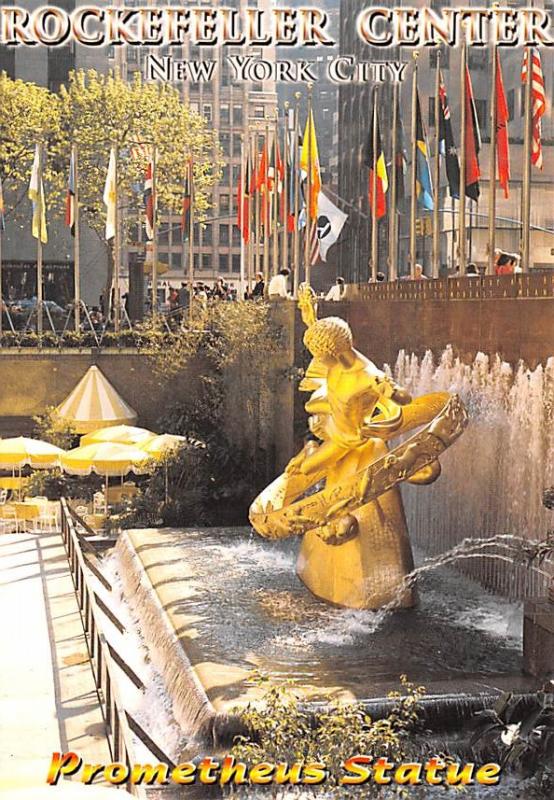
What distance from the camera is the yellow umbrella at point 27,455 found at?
24.1m

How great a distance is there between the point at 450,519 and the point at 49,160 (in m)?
29.7

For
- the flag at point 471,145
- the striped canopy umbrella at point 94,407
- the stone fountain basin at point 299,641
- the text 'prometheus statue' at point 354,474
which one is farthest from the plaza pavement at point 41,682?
the striped canopy umbrella at point 94,407

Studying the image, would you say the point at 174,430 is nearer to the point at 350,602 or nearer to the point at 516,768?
the point at 350,602

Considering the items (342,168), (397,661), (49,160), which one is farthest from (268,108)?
(397,661)

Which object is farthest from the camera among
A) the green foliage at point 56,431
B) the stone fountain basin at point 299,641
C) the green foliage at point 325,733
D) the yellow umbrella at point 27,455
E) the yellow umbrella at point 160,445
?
the green foliage at point 56,431

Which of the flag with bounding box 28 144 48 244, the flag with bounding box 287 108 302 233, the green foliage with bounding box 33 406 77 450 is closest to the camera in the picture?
the flag with bounding box 287 108 302 233

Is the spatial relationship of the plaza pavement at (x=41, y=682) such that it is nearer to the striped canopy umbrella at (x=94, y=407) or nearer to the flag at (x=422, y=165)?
the flag at (x=422, y=165)

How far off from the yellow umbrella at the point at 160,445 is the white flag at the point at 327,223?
6009 mm

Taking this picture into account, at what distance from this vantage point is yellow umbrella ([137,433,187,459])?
78.3 ft

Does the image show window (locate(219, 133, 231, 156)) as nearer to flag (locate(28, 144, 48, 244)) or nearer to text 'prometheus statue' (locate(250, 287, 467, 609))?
flag (locate(28, 144, 48, 244))

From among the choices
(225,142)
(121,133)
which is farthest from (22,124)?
(225,142)

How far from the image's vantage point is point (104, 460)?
22.9 metres

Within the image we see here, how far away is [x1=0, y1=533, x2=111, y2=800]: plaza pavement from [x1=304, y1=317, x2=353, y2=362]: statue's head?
419 cm

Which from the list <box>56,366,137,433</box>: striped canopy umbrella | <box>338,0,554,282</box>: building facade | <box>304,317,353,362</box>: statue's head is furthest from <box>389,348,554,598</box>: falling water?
<box>338,0,554,282</box>: building facade
